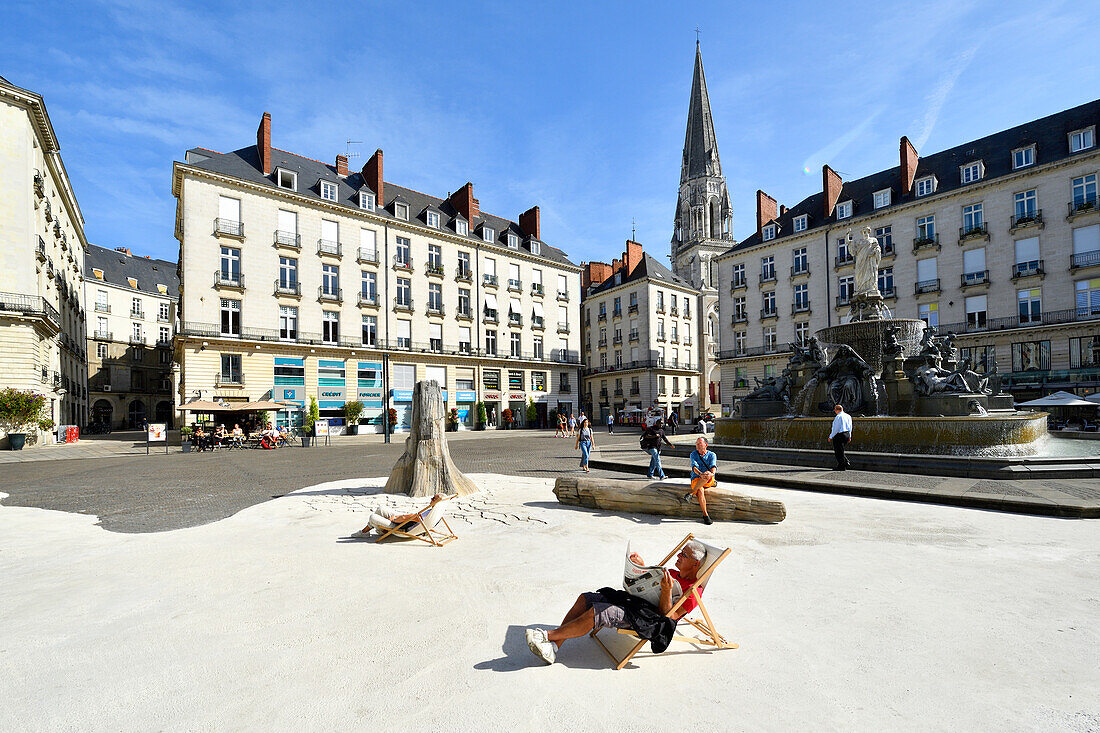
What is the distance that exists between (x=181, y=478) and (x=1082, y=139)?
5040cm

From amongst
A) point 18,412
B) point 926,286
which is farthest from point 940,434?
point 18,412

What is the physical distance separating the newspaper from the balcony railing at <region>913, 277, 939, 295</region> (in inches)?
1766

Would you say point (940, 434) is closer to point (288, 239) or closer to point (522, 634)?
point (522, 634)

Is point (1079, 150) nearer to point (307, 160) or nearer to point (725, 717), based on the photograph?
point (725, 717)

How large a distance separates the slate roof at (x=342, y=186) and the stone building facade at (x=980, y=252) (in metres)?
22.3

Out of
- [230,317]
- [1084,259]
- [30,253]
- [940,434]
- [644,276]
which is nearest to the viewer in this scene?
[940,434]

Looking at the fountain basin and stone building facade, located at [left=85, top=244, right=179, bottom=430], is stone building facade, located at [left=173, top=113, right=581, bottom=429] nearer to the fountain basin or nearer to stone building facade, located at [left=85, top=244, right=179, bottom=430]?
stone building facade, located at [left=85, top=244, right=179, bottom=430]

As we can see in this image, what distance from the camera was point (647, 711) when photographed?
3.07 metres

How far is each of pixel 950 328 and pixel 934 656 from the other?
143 feet

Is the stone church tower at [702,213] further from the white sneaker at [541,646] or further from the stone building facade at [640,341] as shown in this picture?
the white sneaker at [541,646]

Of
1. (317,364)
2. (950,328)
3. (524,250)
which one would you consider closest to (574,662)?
(317,364)

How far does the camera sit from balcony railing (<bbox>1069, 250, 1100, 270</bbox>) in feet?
108

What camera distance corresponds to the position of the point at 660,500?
8172 mm

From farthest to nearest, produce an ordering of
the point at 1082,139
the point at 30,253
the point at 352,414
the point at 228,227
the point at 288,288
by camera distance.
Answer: the point at 352,414
the point at 288,288
the point at 228,227
the point at 1082,139
the point at 30,253
